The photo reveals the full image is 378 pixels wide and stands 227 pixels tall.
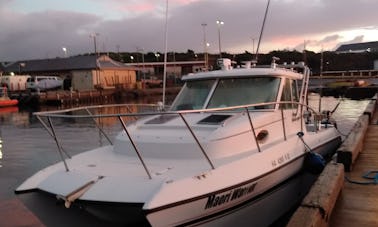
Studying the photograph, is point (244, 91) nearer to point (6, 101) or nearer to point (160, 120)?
point (160, 120)

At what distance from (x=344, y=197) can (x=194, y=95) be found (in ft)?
12.4

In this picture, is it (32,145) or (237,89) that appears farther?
(32,145)

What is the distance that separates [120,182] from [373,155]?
592 cm

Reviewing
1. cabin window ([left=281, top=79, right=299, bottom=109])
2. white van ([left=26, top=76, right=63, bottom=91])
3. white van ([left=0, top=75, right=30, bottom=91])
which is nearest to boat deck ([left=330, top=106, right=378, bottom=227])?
cabin window ([left=281, top=79, right=299, bottom=109])

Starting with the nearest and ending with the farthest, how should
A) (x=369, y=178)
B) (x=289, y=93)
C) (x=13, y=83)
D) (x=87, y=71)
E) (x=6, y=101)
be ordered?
(x=369, y=178)
(x=289, y=93)
(x=6, y=101)
(x=13, y=83)
(x=87, y=71)

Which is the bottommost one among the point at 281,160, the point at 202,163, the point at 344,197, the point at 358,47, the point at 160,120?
the point at 344,197

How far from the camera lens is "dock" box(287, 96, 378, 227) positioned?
4.87m

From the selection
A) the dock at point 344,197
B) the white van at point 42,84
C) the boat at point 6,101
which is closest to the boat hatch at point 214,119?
the dock at point 344,197

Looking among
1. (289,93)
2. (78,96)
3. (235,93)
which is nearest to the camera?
(235,93)

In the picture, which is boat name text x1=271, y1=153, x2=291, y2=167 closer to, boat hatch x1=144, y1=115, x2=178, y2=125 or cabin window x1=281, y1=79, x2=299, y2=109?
cabin window x1=281, y1=79, x2=299, y2=109

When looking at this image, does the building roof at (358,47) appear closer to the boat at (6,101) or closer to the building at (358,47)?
the building at (358,47)

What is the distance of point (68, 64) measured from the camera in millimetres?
63719

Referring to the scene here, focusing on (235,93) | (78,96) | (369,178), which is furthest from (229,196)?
(78,96)

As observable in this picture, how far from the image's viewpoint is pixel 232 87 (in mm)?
8594
